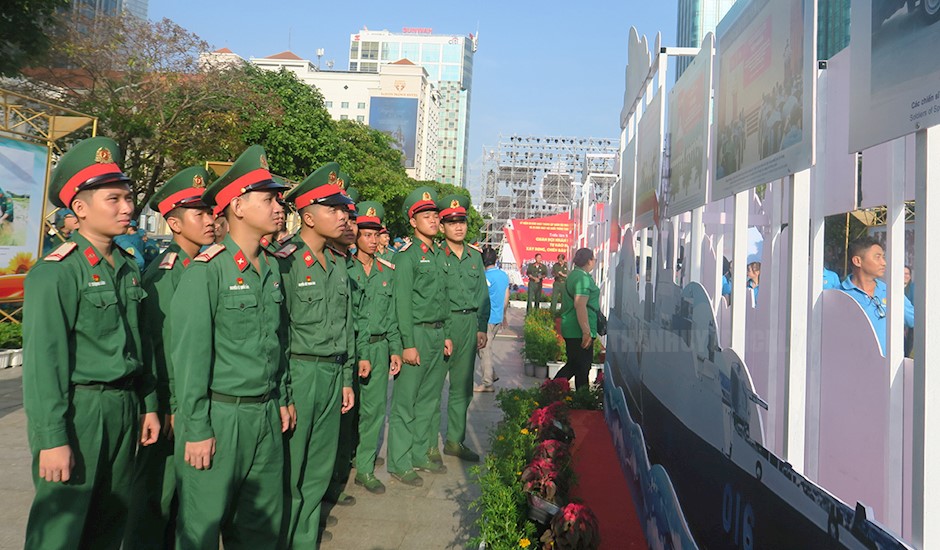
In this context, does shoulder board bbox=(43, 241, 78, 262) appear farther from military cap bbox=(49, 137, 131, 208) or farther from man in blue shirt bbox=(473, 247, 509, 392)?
man in blue shirt bbox=(473, 247, 509, 392)

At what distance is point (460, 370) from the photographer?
568cm

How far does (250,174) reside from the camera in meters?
3.11

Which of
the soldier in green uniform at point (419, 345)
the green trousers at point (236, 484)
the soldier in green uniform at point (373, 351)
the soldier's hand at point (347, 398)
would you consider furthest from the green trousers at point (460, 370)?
the green trousers at point (236, 484)

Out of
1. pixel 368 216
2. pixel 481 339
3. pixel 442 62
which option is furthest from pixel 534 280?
pixel 442 62

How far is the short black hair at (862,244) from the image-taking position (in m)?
2.44

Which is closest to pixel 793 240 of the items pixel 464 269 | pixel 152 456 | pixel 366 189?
pixel 152 456

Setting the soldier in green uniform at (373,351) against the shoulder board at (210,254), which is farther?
the soldier in green uniform at (373,351)

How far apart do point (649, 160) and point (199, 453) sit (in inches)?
131

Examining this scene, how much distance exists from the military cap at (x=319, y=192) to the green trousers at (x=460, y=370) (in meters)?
2.02

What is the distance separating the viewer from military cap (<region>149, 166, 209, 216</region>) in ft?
12.9

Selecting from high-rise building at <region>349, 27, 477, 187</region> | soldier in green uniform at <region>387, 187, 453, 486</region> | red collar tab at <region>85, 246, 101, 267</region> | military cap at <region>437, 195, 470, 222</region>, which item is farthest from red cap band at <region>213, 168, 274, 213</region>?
high-rise building at <region>349, 27, 477, 187</region>

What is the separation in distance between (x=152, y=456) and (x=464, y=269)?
281 cm

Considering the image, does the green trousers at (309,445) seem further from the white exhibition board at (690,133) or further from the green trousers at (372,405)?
the white exhibition board at (690,133)

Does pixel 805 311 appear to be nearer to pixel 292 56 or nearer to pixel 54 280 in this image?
pixel 54 280
